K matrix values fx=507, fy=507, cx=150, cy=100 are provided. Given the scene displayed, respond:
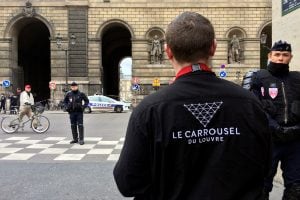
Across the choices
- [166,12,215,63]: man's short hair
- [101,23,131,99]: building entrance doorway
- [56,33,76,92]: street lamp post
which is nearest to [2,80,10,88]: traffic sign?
[56,33,76,92]: street lamp post

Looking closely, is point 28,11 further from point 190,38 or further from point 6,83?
point 190,38

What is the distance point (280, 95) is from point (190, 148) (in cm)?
263

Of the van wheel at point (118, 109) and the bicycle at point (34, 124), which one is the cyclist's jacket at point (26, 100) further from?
the van wheel at point (118, 109)

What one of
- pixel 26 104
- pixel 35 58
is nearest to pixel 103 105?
pixel 26 104

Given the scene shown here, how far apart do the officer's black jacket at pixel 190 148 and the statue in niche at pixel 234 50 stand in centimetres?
3990

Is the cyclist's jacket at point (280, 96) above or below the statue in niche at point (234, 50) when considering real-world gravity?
below

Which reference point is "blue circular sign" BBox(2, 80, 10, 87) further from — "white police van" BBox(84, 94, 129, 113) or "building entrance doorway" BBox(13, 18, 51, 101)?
"building entrance doorway" BBox(13, 18, 51, 101)

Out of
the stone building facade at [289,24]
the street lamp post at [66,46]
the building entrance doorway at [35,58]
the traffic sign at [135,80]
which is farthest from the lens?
the building entrance doorway at [35,58]

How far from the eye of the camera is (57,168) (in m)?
9.38

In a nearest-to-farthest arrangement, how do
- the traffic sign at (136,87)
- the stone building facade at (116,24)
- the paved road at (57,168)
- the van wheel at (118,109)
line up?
the paved road at (57,168), the van wheel at (118,109), the traffic sign at (136,87), the stone building facade at (116,24)

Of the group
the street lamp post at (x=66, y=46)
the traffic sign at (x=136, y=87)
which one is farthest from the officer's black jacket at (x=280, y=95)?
the traffic sign at (x=136, y=87)

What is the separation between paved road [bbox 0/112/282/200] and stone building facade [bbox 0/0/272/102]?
2547 centimetres

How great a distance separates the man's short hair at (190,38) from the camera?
7.29 ft

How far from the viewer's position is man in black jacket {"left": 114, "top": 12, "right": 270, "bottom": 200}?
2.16 meters
